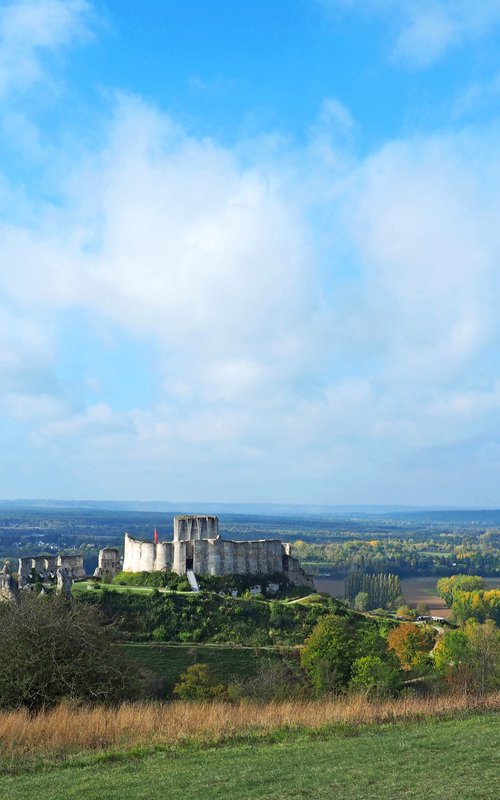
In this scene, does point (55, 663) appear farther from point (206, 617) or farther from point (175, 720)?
point (206, 617)

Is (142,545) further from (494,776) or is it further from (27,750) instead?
(494,776)

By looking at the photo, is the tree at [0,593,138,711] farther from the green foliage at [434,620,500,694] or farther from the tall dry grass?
the green foliage at [434,620,500,694]

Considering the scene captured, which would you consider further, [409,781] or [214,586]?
[214,586]

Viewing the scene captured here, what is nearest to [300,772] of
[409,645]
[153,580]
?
[409,645]

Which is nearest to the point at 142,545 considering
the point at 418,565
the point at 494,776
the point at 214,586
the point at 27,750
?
the point at 214,586

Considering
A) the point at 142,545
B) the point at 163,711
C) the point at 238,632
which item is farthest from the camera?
the point at 142,545

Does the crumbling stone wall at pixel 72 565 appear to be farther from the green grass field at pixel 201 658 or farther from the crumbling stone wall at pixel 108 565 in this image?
the green grass field at pixel 201 658

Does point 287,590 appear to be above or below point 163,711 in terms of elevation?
below
